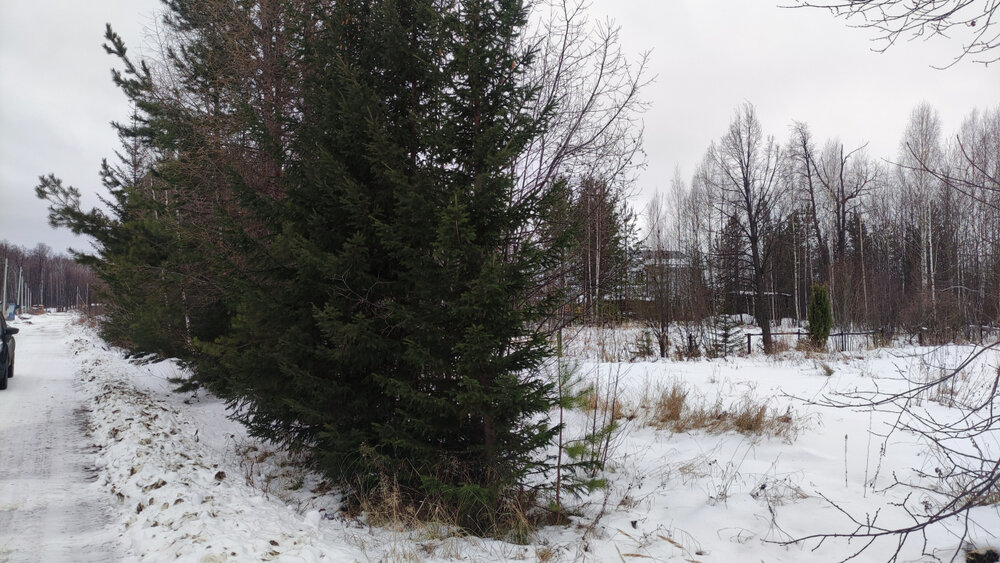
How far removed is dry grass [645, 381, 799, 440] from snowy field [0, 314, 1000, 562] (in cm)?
5

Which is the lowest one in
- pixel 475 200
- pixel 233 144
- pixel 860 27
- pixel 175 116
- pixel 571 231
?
pixel 571 231

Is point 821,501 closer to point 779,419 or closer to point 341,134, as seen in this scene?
point 779,419

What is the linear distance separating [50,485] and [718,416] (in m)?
7.80

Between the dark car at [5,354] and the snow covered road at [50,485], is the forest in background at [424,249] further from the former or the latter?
the dark car at [5,354]

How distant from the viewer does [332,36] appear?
546cm

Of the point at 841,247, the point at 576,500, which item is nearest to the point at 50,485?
the point at 576,500

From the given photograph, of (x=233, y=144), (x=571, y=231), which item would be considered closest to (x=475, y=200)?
(x=571, y=231)

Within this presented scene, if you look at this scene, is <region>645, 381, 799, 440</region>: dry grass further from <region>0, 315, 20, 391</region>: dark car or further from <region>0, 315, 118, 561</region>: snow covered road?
<region>0, 315, 20, 391</region>: dark car

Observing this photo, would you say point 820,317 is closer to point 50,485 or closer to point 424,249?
point 424,249

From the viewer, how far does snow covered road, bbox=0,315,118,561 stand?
378 centimetres

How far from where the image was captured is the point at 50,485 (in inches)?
201

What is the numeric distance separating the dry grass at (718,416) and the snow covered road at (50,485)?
6.37m

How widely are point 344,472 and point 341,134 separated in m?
3.36

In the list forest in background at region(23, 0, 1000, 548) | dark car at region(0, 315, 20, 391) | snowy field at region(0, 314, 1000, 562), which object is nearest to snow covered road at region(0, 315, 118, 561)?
snowy field at region(0, 314, 1000, 562)
